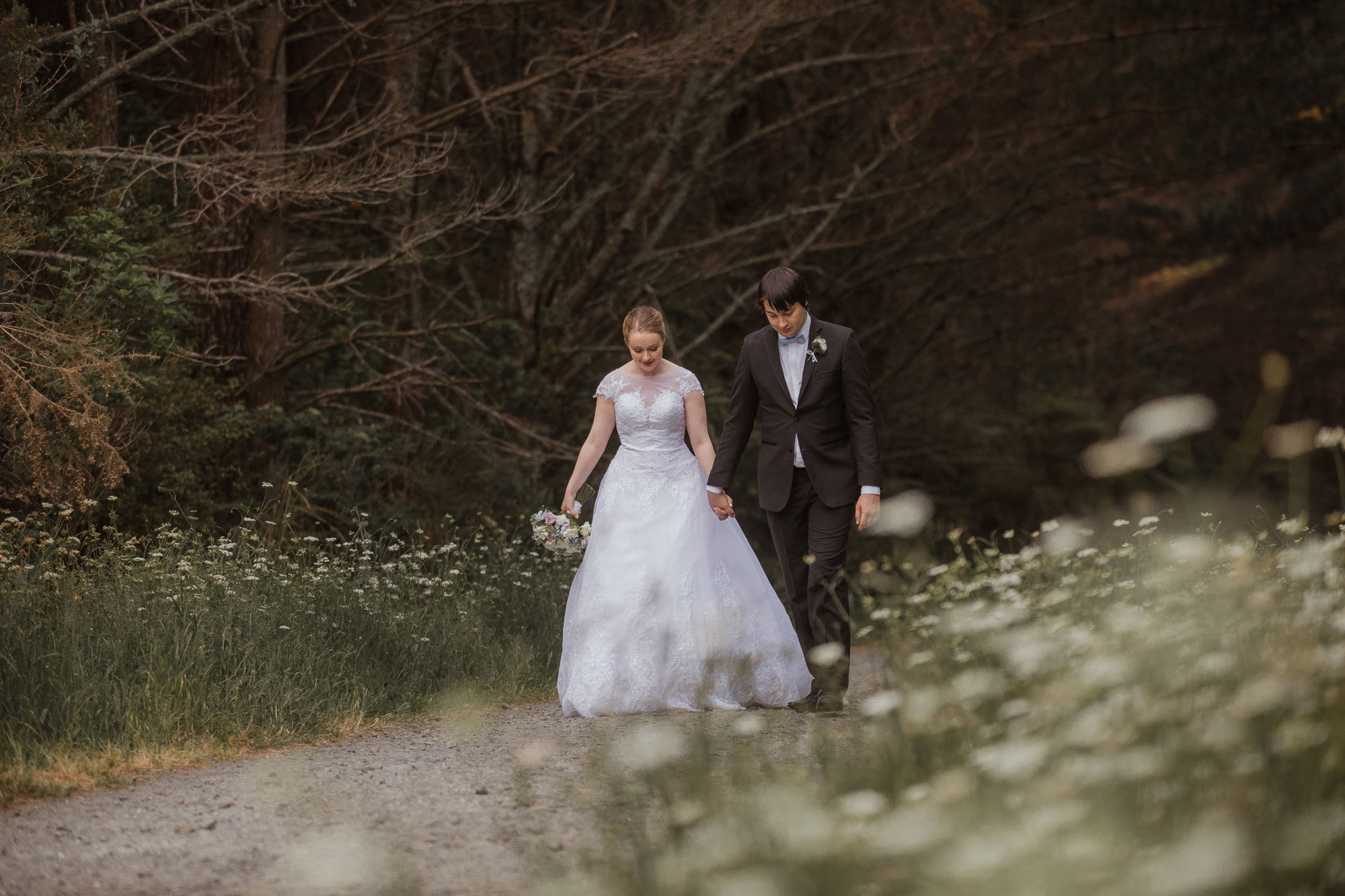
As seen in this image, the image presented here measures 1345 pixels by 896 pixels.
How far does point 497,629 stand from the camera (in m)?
8.57

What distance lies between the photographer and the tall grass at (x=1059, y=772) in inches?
104

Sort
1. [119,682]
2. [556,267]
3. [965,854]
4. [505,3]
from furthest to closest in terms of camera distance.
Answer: [556,267] < [505,3] < [119,682] < [965,854]

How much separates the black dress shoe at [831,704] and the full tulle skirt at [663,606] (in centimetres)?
39

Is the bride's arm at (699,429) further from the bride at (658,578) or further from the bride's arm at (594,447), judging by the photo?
the bride's arm at (594,447)

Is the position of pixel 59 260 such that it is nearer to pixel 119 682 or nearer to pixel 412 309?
pixel 119 682

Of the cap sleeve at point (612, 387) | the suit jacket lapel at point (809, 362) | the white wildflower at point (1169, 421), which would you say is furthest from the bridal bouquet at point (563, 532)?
the white wildflower at point (1169, 421)

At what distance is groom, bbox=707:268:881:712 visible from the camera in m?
6.29


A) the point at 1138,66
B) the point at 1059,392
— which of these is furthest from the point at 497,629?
the point at 1059,392

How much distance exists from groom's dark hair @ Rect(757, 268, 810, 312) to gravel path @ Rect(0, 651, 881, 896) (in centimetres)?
196

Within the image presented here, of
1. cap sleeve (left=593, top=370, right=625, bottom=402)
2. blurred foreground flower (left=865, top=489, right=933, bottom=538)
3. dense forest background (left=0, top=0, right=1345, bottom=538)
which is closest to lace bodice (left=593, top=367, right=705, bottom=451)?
cap sleeve (left=593, top=370, right=625, bottom=402)

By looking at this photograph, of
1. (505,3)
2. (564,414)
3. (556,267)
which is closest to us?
(505,3)

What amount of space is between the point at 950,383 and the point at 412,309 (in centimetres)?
790

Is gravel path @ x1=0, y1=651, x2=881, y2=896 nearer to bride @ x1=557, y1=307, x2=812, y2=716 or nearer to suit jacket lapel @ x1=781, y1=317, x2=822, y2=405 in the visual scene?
bride @ x1=557, y1=307, x2=812, y2=716

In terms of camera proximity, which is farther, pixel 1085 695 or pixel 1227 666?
pixel 1227 666
